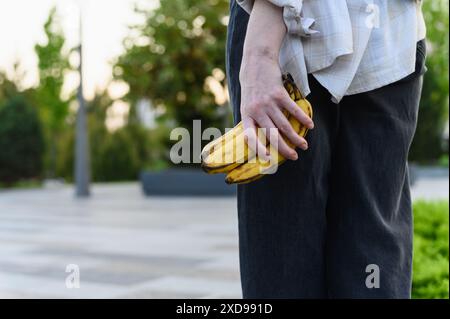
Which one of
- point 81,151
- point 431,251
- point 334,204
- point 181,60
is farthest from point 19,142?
point 334,204

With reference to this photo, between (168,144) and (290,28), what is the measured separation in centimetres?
1412

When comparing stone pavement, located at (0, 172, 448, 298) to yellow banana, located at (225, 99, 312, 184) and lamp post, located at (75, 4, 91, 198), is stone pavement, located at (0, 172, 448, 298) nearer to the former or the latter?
yellow banana, located at (225, 99, 312, 184)

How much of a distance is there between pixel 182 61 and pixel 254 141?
45.0 ft

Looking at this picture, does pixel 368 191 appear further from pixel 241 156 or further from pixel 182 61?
pixel 182 61

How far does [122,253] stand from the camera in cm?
535

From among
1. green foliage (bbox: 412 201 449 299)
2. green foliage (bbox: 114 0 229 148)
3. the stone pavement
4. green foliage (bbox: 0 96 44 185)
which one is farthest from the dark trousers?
green foliage (bbox: 0 96 44 185)

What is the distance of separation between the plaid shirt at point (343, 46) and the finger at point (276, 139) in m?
0.09

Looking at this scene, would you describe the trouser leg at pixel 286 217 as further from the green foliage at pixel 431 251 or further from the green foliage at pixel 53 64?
the green foliage at pixel 53 64

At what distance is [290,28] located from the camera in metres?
1.05

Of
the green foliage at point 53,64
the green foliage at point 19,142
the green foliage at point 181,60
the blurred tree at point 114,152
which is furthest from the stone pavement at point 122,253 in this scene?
the blurred tree at point 114,152

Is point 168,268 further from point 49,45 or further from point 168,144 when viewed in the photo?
point 49,45

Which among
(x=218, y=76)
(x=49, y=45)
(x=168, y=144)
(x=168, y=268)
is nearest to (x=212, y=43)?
(x=218, y=76)

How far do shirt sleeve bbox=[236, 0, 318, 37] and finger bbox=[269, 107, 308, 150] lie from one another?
0.45ft

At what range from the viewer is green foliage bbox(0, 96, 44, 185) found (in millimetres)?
19047
